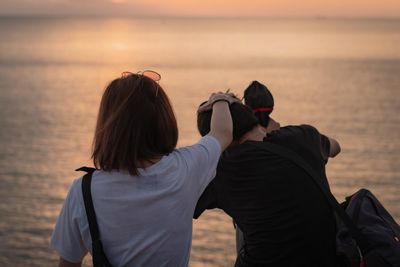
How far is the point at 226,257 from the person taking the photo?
14148mm

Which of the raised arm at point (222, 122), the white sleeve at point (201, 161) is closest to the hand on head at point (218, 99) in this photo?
the raised arm at point (222, 122)

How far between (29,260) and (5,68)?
194 ft

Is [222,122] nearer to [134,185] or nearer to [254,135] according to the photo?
[254,135]

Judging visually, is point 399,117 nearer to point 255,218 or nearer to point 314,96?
point 314,96

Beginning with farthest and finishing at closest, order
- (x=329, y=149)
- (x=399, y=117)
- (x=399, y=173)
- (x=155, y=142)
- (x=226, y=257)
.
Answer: (x=399, y=117), (x=399, y=173), (x=226, y=257), (x=329, y=149), (x=155, y=142)

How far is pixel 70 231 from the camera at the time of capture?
2.41 m

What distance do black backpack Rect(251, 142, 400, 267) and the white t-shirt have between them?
62cm

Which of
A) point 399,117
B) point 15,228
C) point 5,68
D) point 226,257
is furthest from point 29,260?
point 5,68

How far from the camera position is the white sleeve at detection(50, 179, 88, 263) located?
241 centimetres

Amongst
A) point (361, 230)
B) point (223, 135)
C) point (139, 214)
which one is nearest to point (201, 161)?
point (223, 135)

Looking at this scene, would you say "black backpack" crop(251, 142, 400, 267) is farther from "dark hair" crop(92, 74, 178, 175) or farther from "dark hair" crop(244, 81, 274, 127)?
"dark hair" crop(92, 74, 178, 175)

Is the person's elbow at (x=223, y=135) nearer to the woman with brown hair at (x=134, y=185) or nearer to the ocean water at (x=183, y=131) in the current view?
the woman with brown hair at (x=134, y=185)

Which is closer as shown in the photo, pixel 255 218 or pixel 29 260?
pixel 255 218

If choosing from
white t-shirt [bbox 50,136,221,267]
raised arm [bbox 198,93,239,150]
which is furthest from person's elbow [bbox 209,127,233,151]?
white t-shirt [bbox 50,136,221,267]
